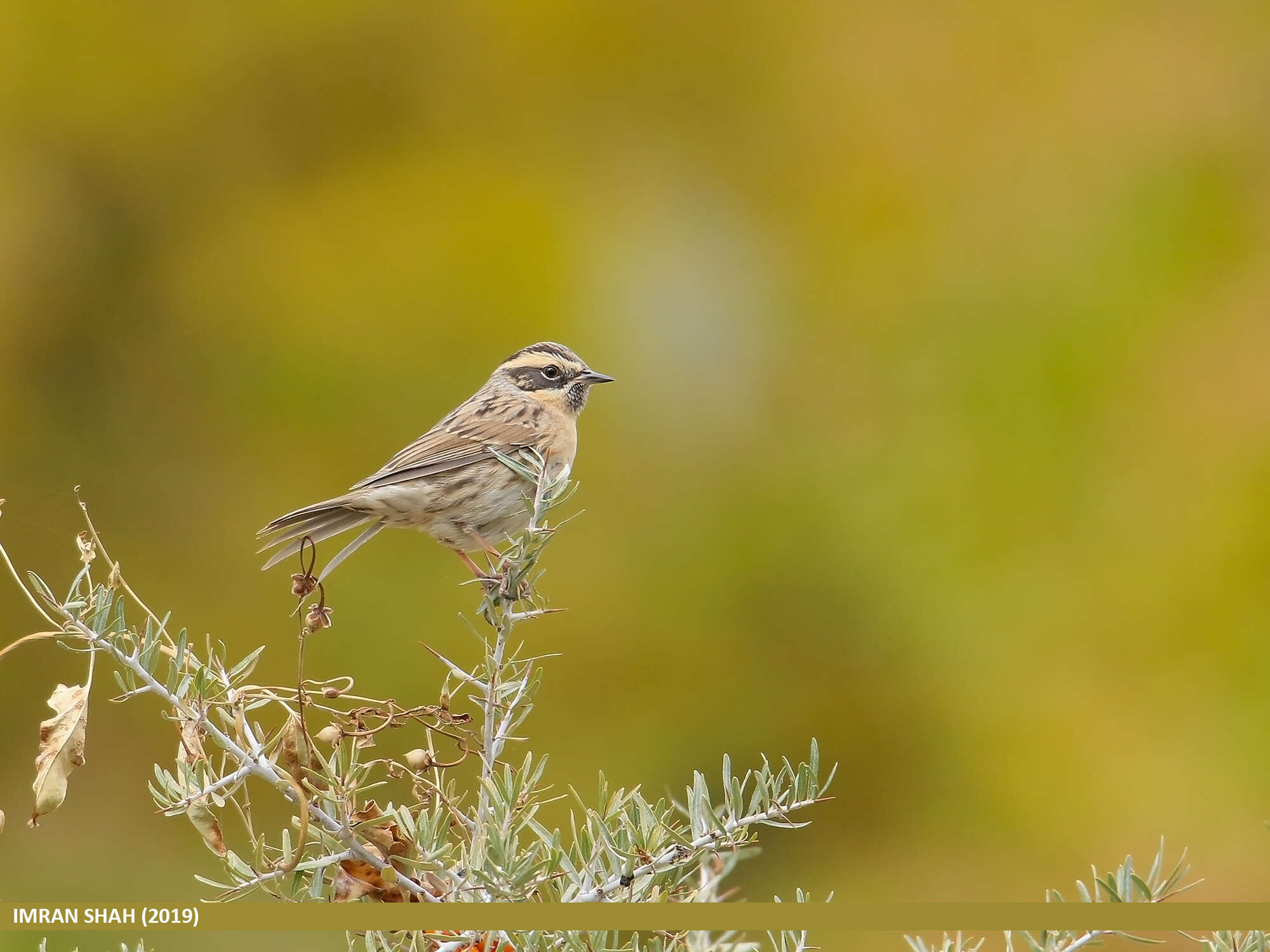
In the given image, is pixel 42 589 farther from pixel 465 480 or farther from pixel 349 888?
pixel 465 480

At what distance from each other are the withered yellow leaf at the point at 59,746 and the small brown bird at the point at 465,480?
0.90m

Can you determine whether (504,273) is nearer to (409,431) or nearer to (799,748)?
(409,431)

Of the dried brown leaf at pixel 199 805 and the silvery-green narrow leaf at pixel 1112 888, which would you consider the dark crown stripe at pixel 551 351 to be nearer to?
the dried brown leaf at pixel 199 805

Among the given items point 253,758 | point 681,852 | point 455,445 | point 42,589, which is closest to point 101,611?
point 42,589

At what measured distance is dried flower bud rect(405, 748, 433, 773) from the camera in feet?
5.14

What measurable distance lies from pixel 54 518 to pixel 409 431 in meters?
1.23

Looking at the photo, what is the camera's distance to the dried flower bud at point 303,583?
1.87 meters

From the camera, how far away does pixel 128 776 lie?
467cm

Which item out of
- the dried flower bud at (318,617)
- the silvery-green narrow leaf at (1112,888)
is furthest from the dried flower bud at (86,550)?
the silvery-green narrow leaf at (1112,888)

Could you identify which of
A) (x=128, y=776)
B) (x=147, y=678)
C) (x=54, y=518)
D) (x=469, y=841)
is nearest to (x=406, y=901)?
(x=469, y=841)

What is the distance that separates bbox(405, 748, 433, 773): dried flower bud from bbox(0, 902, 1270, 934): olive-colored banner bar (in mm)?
188

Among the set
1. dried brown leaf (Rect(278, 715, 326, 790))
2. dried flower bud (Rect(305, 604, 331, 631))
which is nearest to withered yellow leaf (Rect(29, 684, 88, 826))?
dried brown leaf (Rect(278, 715, 326, 790))

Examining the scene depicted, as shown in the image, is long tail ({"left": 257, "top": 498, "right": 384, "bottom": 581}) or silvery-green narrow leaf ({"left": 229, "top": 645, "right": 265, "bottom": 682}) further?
long tail ({"left": 257, "top": 498, "right": 384, "bottom": 581})

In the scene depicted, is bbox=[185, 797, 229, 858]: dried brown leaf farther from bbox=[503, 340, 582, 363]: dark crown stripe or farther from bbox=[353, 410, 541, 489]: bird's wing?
bbox=[503, 340, 582, 363]: dark crown stripe
